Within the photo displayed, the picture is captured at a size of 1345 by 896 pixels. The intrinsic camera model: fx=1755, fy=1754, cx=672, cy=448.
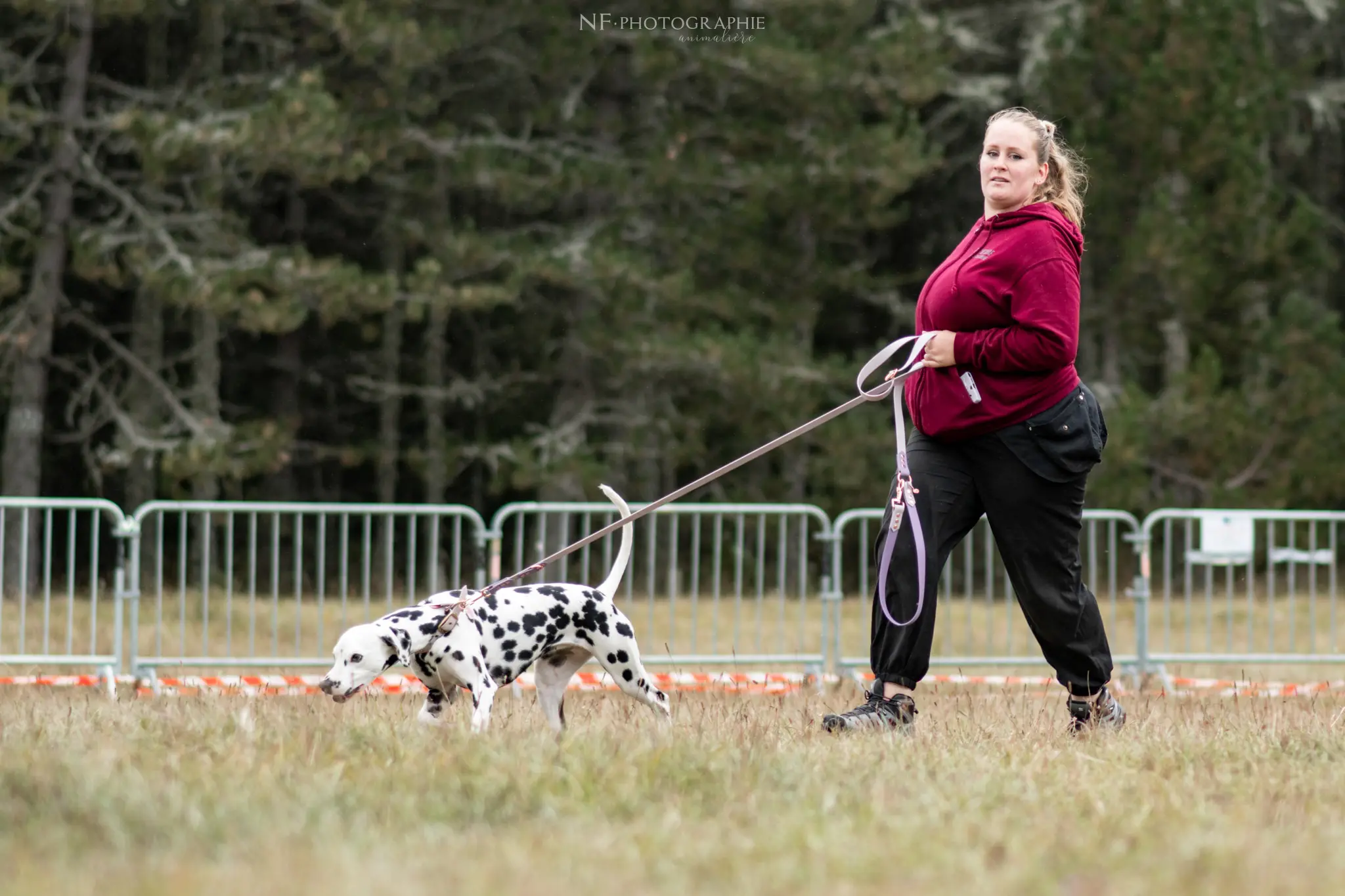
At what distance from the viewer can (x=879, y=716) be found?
18.3 feet

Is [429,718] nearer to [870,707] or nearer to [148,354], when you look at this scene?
[870,707]

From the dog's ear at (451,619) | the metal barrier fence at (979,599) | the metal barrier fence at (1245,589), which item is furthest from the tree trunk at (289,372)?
the dog's ear at (451,619)

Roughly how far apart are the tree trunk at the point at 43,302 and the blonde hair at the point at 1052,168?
47.0ft

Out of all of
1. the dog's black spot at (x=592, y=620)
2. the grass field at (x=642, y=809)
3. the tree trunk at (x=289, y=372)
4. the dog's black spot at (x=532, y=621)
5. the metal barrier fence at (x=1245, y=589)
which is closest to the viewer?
the grass field at (x=642, y=809)

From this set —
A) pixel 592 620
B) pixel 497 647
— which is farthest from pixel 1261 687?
pixel 497 647

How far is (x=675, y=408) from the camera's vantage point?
909 inches

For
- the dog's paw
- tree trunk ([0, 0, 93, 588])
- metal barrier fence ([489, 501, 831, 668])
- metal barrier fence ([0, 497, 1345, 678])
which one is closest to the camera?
the dog's paw

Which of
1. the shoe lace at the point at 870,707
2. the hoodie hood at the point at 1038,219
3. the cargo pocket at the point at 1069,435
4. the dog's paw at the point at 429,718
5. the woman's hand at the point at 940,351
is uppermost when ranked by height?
the hoodie hood at the point at 1038,219

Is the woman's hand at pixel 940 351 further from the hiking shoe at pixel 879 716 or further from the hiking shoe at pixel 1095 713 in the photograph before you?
the hiking shoe at pixel 1095 713

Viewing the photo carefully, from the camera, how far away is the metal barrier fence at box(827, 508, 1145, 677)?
1077 cm

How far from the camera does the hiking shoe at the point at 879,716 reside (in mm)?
5520

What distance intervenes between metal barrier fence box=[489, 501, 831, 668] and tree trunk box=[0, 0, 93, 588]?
5.20 metres

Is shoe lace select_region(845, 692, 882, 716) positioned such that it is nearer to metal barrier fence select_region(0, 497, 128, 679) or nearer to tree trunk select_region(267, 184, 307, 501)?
metal barrier fence select_region(0, 497, 128, 679)

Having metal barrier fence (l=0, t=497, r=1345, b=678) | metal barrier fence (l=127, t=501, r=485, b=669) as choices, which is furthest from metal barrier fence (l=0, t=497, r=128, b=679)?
metal barrier fence (l=127, t=501, r=485, b=669)
